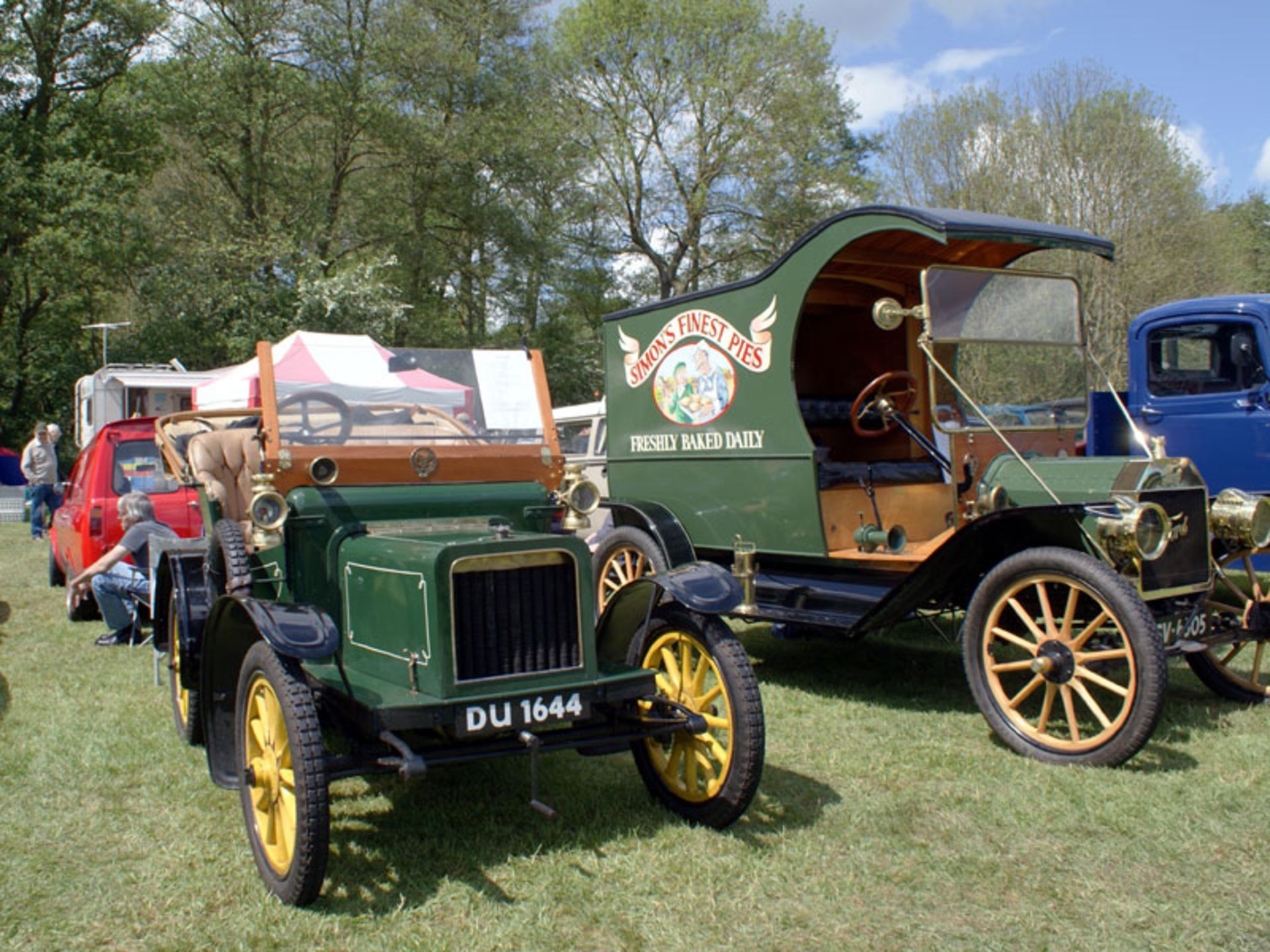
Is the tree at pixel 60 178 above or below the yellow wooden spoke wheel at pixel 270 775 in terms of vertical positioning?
above

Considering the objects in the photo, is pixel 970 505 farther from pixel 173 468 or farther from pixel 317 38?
pixel 317 38

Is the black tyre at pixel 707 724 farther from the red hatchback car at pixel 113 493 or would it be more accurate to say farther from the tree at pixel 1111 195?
the tree at pixel 1111 195

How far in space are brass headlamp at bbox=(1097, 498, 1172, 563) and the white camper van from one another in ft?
47.5

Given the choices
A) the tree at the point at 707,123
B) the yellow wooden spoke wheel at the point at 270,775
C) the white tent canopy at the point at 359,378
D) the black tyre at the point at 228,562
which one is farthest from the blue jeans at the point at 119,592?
the tree at the point at 707,123

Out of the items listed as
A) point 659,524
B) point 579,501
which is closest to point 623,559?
point 659,524

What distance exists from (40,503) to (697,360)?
12149mm

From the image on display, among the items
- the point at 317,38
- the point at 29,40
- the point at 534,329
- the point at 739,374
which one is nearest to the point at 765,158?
the point at 534,329

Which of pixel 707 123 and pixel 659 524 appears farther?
pixel 707 123

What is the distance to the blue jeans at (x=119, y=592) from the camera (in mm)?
7402

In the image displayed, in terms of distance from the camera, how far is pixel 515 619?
3.77 m

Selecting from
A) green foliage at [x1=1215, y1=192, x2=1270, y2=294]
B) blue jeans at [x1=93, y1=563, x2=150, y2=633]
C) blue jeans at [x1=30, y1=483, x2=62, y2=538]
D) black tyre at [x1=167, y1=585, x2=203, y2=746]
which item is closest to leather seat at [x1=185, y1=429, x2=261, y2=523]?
black tyre at [x1=167, y1=585, x2=203, y2=746]

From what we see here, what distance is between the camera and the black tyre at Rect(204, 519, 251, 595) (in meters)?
4.46

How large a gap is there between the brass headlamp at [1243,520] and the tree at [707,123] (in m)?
21.4

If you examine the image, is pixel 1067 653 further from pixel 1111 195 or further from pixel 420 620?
pixel 1111 195
